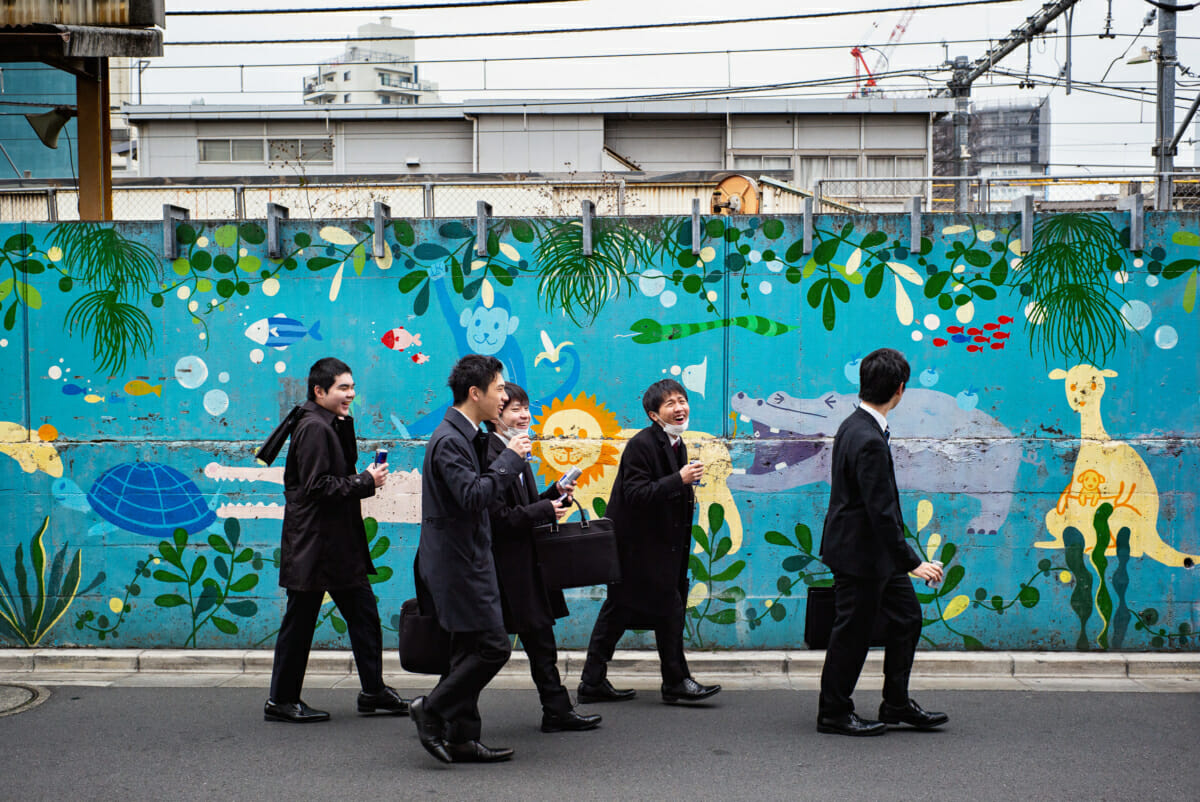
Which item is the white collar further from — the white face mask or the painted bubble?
the painted bubble

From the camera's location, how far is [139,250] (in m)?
7.30

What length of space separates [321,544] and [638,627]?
5.94 feet

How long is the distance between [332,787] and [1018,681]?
4249mm

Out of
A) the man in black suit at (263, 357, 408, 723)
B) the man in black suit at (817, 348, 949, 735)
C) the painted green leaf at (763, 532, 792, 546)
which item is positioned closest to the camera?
the man in black suit at (817, 348, 949, 735)

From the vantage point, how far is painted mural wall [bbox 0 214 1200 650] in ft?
23.1

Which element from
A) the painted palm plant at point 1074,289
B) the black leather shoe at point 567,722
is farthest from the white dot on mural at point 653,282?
the black leather shoe at point 567,722

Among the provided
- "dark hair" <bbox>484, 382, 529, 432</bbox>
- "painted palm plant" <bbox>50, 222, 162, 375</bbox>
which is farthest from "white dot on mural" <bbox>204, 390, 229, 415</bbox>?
"dark hair" <bbox>484, 382, 529, 432</bbox>

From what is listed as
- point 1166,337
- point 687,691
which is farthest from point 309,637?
point 1166,337

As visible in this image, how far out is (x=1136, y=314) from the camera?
23.1 ft

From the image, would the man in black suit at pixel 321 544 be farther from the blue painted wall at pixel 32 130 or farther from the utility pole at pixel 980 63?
the blue painted wall at pixel 32 130

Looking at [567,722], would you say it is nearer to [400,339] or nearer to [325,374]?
[325,374]

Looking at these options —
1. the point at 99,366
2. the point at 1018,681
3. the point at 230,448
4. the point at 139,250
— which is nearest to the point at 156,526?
the point at 230,448

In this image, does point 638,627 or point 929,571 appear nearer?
point 929,571

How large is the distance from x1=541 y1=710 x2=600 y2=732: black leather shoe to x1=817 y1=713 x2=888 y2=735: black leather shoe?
117 cm
